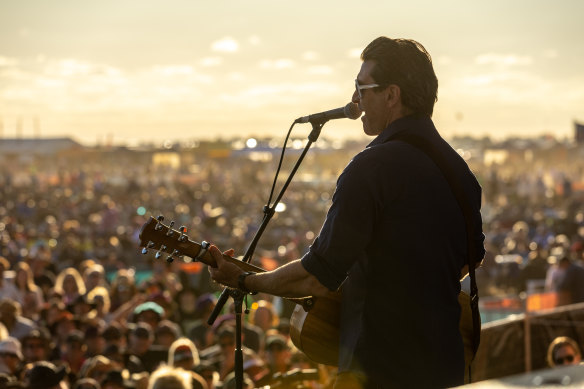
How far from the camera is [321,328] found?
2.68 metres

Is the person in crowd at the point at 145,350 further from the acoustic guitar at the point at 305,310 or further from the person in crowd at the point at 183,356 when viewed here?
the acoustic guitar at the point at 305,310

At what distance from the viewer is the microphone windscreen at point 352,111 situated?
9.39 feet

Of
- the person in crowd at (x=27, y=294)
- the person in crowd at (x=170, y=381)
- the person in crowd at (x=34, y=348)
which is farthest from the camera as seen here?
the person in crowd at (x=27, y=294)

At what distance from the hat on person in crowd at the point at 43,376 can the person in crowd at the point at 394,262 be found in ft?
12.2

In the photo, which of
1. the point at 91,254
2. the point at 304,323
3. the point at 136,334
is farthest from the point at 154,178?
the point at 304,323

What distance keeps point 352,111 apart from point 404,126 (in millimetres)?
351

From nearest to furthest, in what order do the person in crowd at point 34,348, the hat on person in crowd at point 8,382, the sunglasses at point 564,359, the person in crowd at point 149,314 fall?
1. the hat on person in crowd at point 8,382
2. the sunglasses at point 564,359
3. the person in crowd at point 34,348
4. the person in crowd at point 149,314

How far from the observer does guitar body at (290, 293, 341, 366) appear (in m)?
2.66

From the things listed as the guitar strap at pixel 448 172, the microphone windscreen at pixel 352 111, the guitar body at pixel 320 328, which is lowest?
the guitar body at pixel 320 328

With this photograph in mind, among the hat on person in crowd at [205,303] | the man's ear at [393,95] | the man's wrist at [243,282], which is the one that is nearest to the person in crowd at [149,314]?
the hat on person in crowd at [205,303]

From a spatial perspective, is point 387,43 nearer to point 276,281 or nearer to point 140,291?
point 276,281

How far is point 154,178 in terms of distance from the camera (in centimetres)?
5369

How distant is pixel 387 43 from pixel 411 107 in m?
0.24

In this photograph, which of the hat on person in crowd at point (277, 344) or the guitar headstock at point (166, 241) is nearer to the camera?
the guitar headstock at point (166, 241)
